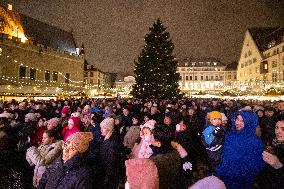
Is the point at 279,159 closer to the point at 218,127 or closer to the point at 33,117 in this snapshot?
the point at 218,127

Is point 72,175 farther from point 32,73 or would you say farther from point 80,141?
point 32,73

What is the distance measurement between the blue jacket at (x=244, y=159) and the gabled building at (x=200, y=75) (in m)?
105

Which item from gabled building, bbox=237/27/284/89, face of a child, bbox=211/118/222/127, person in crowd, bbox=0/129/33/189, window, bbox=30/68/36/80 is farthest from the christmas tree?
person in crowd, bbox=0/129/33/189

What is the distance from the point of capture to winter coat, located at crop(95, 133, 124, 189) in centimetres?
550

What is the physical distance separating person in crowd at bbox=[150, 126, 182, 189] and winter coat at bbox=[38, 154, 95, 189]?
2.94 feet

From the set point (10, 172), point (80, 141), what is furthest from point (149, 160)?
point (10, 172)

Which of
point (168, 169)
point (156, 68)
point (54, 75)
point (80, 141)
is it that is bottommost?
point (168, 169)

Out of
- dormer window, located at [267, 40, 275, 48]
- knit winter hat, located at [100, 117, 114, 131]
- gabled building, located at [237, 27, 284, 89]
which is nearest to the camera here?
knit winter hat, located at [100, 117, 114, 131]

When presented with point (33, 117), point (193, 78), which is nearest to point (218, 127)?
point (33, 117)

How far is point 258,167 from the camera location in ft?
14.1

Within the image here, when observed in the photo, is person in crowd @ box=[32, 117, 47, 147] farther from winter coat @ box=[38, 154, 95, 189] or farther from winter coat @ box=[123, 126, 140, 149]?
winter coat @ box=[38, 154, 95, 189]

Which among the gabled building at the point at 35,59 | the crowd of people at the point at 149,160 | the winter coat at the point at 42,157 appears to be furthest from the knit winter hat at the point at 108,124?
the gabled building at the point at 35,59

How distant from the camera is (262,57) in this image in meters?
52.4

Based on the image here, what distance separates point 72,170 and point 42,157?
1.77 meters
